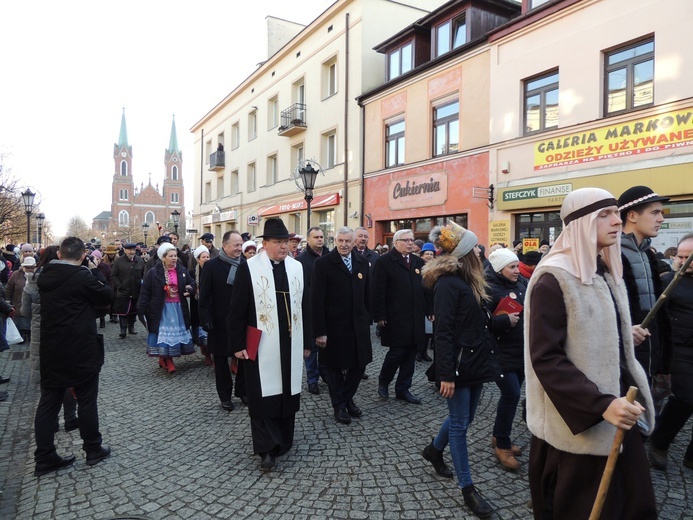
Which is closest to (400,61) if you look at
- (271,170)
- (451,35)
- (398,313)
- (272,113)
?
(451,35)

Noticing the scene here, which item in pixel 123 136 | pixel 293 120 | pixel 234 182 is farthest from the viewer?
pixel 123 136

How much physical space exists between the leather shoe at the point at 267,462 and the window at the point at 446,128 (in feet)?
41.2

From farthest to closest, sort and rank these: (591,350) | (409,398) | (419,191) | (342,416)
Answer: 1. (419,191)
2. (409,398)
3. (342,416)
4. (591,350)

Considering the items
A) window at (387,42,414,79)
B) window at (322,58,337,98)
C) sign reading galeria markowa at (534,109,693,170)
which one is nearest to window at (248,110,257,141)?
window at (322,58,337,98)

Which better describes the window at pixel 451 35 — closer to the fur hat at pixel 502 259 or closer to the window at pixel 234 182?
the fur hat at pixel 502 259

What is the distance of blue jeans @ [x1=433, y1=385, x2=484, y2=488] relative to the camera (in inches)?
126

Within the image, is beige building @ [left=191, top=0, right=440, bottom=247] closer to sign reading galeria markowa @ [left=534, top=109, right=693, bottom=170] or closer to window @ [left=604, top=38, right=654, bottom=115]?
sign reading galeria markowa @ [left=534, top=109, right=693, bottom=170]

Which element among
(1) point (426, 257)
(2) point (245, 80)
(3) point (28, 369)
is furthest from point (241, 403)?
(2) point (245, 80)

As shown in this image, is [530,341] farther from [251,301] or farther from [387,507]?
[251,301]

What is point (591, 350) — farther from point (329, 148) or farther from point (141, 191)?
point (141, 191)

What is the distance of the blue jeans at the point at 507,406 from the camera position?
3.81m

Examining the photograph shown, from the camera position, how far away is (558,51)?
37.9 feet

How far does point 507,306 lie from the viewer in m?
3.85

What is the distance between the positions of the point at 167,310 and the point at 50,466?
3384 mm
